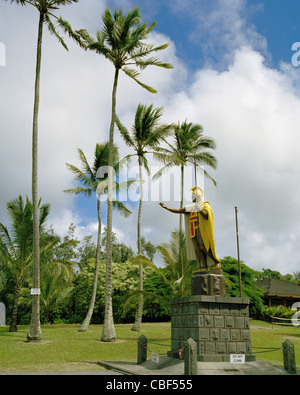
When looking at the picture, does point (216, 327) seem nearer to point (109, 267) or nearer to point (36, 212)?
point (109, 267)

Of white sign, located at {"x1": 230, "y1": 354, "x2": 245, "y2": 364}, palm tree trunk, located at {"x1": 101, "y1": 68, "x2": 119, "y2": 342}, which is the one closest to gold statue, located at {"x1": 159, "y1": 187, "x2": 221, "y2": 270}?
white sign, located at {"x1": 230, "y1": 354, "x2": 245, "y2": 364}

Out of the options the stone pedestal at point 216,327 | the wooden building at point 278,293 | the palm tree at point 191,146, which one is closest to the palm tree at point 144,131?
the palm tree at point 191,146

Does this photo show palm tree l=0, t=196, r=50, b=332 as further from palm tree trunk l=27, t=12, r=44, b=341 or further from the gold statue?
the gold statue

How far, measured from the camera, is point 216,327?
1003 cm

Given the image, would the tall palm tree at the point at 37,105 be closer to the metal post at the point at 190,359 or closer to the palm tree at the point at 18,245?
the palm tree at the point at 18,245

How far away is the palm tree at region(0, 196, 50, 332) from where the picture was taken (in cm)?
1970

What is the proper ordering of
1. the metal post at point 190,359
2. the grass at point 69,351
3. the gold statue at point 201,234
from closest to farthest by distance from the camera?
the metal post at point 190,359 → the gold statue at point 201,234 → the grass at point 69,351

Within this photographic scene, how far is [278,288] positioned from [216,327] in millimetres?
29927

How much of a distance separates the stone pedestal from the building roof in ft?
88.3

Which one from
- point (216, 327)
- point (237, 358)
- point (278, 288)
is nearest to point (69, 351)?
point (216, 327)

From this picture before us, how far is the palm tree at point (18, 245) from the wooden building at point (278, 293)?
77.4 feet

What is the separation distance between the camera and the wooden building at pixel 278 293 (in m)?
36.0
